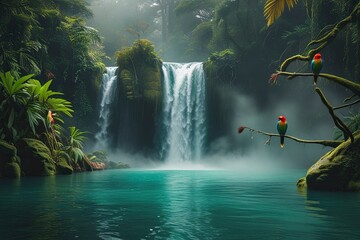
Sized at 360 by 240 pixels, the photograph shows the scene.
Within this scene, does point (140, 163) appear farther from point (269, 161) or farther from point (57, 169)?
point (57, 169)

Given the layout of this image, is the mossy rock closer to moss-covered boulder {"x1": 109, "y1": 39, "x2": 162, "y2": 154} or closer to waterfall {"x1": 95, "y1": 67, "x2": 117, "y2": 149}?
moss-covered boulder {"x1": 109, "y1": 39, "x2": 162, "y2": 154}

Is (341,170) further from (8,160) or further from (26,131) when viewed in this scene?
(26,131)

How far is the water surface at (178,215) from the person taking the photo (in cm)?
399

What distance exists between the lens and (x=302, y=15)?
24.0m

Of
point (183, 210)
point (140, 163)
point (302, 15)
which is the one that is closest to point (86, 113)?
point (140, 163)

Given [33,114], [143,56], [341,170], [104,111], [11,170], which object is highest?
[143,56]

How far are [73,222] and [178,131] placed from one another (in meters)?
19.0

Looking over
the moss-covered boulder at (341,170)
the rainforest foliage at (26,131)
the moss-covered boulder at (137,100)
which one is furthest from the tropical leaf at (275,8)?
the moss-covered boulder at (137,100)

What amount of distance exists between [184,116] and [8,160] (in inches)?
510

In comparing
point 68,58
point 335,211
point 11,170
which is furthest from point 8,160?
point 68,58

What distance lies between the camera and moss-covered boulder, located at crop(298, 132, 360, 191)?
7910mm

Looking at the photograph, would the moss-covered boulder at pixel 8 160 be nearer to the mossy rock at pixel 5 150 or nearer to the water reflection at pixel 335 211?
the mossy rock at pixel 5 150

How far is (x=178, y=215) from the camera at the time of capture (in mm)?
5160

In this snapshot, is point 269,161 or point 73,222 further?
point 269,161
